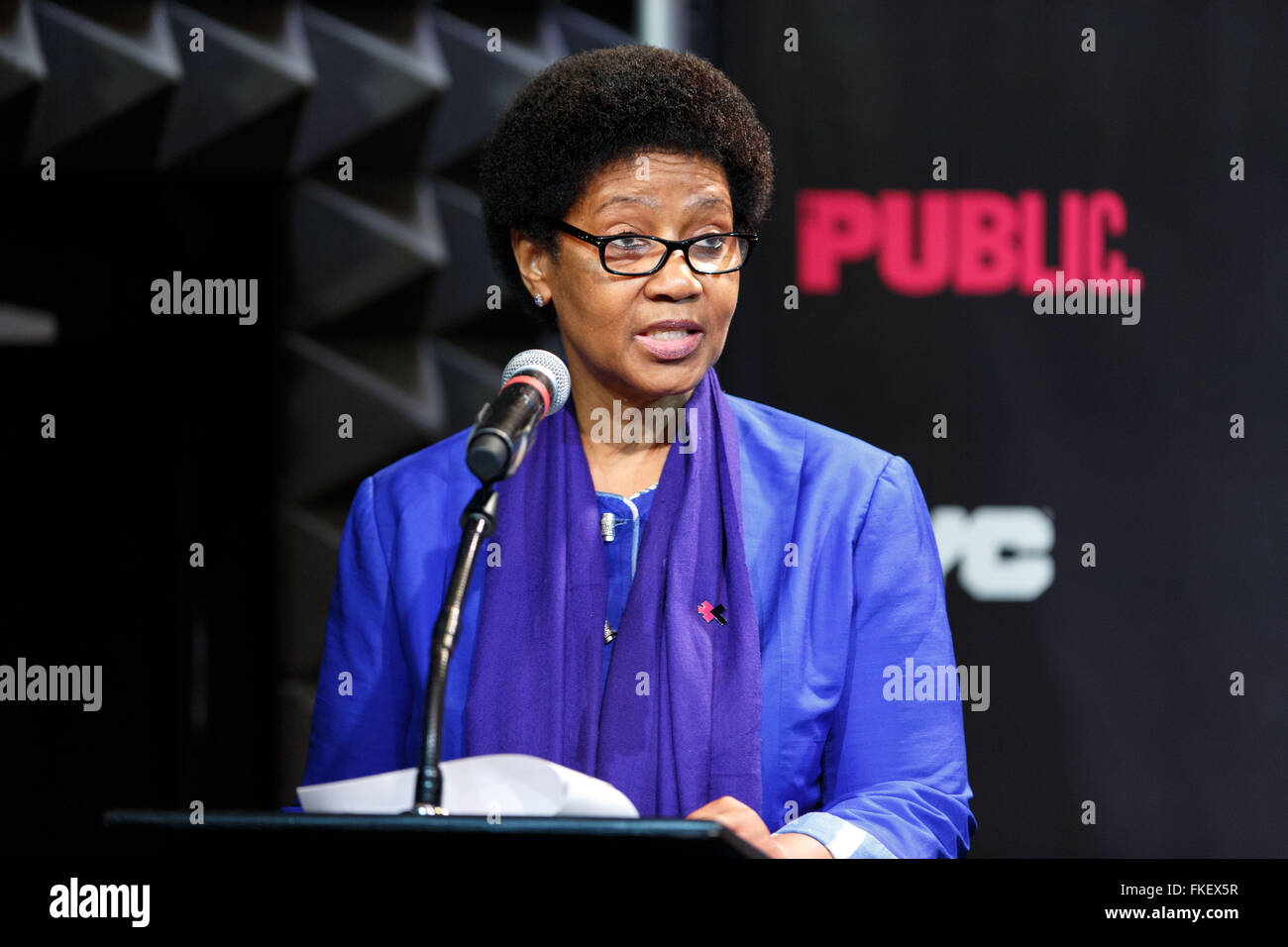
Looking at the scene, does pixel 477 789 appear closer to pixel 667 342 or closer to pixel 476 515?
pixel 476 515

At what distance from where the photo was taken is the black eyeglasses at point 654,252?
88.4 inches

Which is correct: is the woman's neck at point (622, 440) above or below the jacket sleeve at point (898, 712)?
above

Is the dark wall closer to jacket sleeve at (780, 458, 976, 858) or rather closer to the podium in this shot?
jacket sleeve at (780, 458, 976, 858)

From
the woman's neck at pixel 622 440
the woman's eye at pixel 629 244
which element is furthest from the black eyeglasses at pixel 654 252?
the woman's neck at pixel 622 440

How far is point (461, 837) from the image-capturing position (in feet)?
4.29

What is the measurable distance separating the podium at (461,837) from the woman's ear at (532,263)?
1.31 m

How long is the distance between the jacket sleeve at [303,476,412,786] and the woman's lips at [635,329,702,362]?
1.98 ft

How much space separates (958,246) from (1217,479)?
0.87 m

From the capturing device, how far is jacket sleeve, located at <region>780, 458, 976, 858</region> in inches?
80.6

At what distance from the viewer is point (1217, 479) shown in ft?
11.1

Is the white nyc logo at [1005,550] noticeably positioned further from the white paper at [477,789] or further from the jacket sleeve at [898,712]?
the white paper at [477,789]

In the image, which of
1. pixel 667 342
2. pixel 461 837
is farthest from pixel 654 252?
pixel 461 837

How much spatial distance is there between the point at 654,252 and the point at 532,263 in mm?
311
